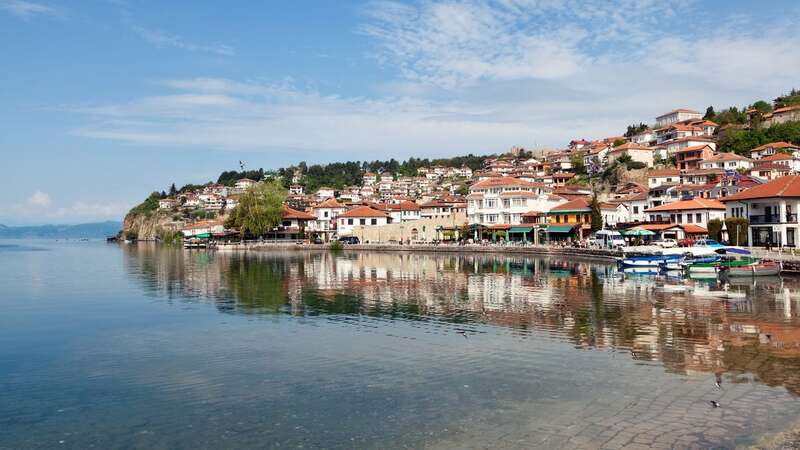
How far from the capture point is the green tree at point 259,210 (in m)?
95.8

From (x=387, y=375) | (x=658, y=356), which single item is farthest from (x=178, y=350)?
(x=658, y=356)

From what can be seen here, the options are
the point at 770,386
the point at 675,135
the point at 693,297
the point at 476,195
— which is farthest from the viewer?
the point at 675,135

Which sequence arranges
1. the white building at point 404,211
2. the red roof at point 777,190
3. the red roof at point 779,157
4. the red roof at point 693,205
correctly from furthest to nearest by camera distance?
the white building at point 404,211, the red roof at point 779,157, the red roof at point 693,205, the red roof at point 777,190

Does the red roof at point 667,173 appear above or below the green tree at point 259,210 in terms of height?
above

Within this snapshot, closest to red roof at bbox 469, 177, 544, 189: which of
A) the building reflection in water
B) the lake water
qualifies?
the building reflection in water

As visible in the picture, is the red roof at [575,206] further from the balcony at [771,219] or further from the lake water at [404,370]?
the lake water at [404,370]

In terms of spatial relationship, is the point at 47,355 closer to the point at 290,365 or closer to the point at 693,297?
the point at 290,365

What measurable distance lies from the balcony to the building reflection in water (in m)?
10.7

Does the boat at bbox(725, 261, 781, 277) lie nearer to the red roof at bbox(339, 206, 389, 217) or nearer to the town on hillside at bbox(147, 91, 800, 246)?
the town on hillside at bbox(147, 91, 800, 246)

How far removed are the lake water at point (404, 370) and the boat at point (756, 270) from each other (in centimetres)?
511

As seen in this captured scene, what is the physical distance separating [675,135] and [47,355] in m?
106

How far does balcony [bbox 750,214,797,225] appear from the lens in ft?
150

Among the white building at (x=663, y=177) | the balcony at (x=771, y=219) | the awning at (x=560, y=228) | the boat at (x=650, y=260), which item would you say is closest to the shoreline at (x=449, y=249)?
the awning at (x=560, y=228)

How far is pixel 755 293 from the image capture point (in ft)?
104
